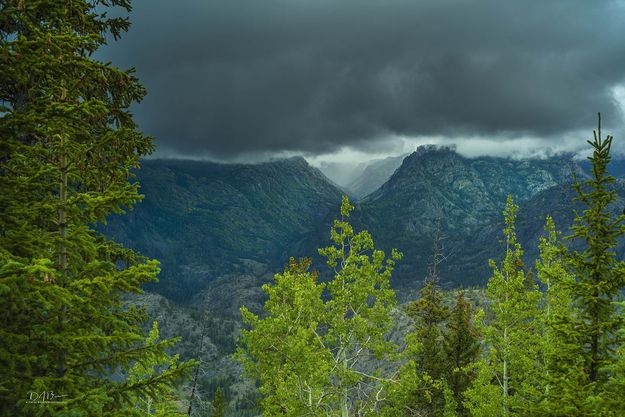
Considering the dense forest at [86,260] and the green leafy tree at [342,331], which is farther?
the green leafy tree at [342,331]

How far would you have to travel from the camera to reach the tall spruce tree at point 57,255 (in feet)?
22.7

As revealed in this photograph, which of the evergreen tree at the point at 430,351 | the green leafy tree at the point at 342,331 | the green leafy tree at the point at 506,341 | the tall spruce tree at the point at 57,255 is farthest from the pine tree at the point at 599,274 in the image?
the evergreen tree at the point at 430,351

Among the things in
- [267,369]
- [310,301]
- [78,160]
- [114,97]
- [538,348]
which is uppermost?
[114,97]

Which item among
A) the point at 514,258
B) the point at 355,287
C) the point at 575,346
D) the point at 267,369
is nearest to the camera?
the point at 575,346

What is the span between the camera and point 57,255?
8250mm

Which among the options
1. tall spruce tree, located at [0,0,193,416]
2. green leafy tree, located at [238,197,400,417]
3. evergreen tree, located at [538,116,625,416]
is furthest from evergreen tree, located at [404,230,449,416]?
tall spruce tree, located at [0,0,193,416]

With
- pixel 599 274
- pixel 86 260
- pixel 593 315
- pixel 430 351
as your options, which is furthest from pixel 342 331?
pixel 430 351

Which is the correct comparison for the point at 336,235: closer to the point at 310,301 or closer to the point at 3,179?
the point at 310,301

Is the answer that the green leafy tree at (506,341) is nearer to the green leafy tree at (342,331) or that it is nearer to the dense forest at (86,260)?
the green leafy tree at (342,331)

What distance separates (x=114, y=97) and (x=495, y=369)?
2607 centimetres

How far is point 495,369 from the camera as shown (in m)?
26.6

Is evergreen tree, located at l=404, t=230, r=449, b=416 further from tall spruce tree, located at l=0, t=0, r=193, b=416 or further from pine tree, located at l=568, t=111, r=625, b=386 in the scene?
tall spruce tree, located at l=0, t=0, r=193, b=416

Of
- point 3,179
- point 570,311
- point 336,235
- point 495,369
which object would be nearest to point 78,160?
point 3,179

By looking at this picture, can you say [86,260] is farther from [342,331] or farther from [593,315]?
[593,315]
